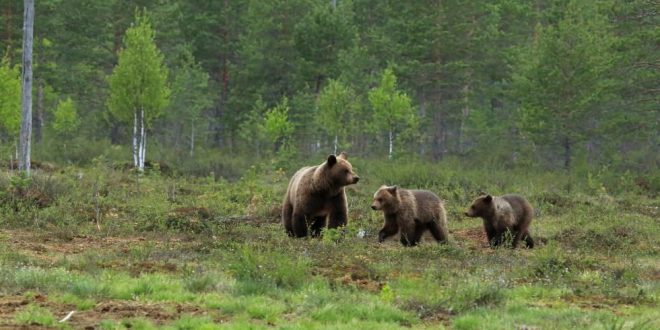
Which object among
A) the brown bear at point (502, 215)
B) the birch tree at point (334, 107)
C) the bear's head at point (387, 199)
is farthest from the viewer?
the birch tree at point (334, 107)

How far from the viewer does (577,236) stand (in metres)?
16.9

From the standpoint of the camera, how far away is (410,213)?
14594 millimetres

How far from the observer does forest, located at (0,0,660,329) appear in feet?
29.4

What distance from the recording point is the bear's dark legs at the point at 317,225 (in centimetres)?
1488

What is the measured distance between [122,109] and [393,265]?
23267 millimetres

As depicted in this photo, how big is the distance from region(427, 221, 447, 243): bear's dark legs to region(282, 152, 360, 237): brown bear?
191 cm

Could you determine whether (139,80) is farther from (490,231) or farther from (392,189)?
(490,231)

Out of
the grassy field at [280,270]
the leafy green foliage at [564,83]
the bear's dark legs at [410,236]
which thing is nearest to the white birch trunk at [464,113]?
the leafy green foliage at [564,83]

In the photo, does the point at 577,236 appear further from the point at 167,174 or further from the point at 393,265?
the point at 167,174

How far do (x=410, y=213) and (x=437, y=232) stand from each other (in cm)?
91

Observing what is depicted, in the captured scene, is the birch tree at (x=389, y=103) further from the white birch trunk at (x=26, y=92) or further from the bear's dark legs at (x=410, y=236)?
the bear's dark legs at (x=410, y=236)

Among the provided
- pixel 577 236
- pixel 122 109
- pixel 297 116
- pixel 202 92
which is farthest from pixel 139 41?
pixel 577 236

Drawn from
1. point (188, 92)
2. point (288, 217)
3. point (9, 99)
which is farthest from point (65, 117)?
point (288, 217)

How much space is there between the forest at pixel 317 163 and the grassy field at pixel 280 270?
0.06 meters
